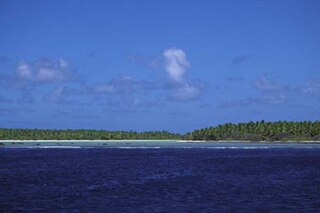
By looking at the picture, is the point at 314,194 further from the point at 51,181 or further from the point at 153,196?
the point at 51,181

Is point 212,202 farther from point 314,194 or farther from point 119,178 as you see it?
point 119,178

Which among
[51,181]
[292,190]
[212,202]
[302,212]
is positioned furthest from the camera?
[51,181]

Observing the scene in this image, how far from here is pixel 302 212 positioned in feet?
124

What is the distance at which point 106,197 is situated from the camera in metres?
46.1

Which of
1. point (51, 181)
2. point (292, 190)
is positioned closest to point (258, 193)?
point (292, 190)

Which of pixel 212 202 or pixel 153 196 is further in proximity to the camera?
pixel 153 196

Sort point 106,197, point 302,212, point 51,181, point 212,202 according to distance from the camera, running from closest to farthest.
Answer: point 302,212 < point 212,202 < point 106,197 < point 51,181

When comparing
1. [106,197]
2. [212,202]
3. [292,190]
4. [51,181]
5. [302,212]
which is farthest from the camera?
[51,181]

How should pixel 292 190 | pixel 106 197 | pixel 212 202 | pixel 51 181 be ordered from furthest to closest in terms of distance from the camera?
pixel 51 181, pixel 292 190, pixel 106 197, pixel 212 202

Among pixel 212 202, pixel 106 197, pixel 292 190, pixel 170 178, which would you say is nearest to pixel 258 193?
pixel 292 190

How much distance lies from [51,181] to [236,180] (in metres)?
22.2

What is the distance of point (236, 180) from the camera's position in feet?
205

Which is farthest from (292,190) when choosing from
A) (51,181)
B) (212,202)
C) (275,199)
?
(51,181)

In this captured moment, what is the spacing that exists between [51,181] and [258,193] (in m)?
25.8
